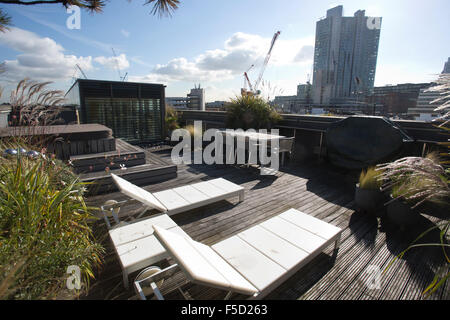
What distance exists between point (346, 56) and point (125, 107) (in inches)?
2010

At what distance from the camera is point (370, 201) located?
3572 millimetres

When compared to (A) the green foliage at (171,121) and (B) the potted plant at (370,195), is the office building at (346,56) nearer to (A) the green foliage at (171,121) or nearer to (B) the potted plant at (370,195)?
(A) the green foliage at (171,121)

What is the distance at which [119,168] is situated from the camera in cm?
517

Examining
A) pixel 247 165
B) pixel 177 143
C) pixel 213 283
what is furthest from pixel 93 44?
pixel 213 283

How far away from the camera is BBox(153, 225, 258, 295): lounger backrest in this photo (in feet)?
4.73

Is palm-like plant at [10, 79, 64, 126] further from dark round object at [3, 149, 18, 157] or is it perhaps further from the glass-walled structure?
the glass-walled structure

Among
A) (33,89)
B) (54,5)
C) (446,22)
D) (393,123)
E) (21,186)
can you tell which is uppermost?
(54,5)

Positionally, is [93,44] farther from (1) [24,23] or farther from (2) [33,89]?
(2) [33,89]

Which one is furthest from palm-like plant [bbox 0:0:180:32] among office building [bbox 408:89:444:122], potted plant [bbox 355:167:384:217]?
potted plant [bbox 355:167:384:217]

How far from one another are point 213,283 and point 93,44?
8799mm

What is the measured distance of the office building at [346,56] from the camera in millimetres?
44656

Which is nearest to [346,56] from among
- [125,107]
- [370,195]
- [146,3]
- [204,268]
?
[125,107]

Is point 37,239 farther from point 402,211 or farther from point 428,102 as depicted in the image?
point 402,211

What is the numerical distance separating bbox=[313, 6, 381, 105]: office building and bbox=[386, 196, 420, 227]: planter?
154 ft
